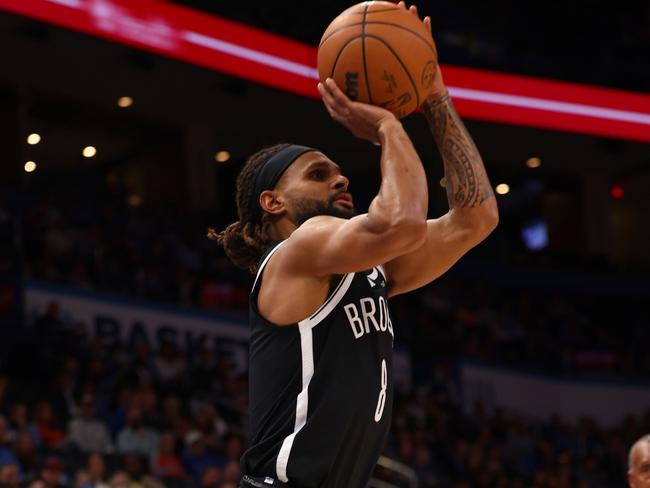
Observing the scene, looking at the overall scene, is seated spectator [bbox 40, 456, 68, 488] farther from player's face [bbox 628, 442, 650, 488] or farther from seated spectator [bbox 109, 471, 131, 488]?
player's face [bbox 628, 442, 650, 488]

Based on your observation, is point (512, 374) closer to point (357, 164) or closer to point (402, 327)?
point (402, 327)

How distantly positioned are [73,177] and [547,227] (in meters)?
10.6

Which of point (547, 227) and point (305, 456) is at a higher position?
point (547, 227)

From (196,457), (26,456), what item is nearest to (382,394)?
(26,456)

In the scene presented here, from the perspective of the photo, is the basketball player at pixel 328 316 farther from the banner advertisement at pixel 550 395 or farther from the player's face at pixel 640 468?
the banner advertisement at pixel 550 395

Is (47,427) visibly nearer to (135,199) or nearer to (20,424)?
(20,424)

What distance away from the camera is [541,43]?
71.9ft

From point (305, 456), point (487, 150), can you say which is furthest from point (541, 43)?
point (305, 456)

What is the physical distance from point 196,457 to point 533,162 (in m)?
13.6

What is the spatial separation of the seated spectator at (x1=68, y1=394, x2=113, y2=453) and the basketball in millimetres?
7246

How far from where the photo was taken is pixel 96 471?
9039 mm

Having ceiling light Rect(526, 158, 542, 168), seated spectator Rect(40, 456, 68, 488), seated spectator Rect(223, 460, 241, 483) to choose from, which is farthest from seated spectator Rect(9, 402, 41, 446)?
ceiling light Rect(526, 158, 542, 168)

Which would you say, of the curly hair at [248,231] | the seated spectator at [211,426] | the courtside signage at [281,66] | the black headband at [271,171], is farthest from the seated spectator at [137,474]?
the black headband at [271,171]

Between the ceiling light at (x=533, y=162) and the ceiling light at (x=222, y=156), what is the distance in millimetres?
5931
